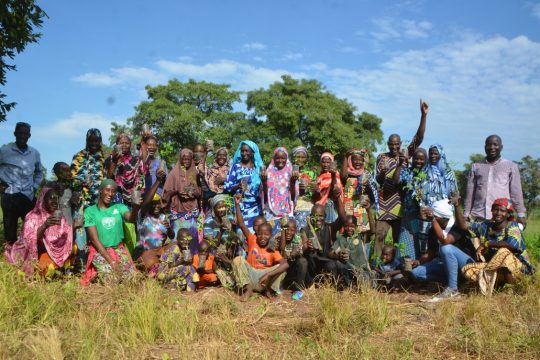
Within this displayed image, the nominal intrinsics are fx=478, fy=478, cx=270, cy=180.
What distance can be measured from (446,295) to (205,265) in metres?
2.94

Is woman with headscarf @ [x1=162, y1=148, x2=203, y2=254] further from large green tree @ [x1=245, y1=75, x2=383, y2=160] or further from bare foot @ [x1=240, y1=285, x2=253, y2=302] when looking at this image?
large green tree @ [x1=245, y1=75, x2=383, y2=160]

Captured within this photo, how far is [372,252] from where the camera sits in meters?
6.78

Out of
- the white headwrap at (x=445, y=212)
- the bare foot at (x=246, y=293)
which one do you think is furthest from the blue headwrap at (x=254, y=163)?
the white headwrap at (x=445, y=212)

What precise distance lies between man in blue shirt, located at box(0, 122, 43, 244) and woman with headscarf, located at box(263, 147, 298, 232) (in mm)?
3486

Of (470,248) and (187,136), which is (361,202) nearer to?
(470,248)

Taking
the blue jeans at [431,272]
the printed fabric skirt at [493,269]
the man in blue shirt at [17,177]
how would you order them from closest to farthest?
the printed fabric skirt at [493,269], the blue jeans at [431,272], the man in blue shirt at [17,177]

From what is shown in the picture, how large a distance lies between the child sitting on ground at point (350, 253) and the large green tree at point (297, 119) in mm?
21362

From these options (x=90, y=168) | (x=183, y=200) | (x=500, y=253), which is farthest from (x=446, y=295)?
(x=90, y=168)

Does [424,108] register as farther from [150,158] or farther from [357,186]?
[150,158]

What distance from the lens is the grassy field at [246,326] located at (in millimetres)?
3877

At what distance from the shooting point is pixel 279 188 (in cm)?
648

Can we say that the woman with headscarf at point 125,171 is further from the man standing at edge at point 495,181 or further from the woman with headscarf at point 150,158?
the man standing at edge at point 495,181

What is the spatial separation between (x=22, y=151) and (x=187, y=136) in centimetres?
2350

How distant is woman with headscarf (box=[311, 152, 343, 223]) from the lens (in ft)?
21.5
